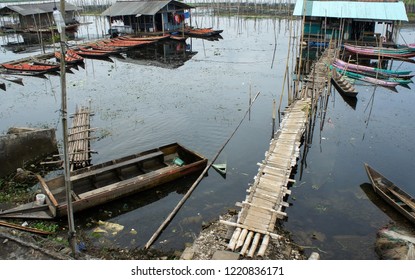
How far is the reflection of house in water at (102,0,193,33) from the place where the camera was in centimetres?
4409

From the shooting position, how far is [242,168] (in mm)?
15086

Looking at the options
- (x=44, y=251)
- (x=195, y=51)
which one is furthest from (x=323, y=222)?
(x=195, y=51)

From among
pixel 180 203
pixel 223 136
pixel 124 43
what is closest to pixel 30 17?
pixel 124 43

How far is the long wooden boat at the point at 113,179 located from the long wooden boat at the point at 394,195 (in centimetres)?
708

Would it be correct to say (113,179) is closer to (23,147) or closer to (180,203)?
(180,203)

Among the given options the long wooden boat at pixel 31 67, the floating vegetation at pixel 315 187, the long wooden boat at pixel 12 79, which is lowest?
the floating vegetation at pixel 315 187

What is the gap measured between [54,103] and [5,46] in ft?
96.7

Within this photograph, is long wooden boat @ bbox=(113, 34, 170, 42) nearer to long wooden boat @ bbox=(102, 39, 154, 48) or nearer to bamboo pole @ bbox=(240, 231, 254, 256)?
long wooden boat @ bbox=(102, 39, 154, 48)

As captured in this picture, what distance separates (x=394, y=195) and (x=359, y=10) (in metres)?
31.4

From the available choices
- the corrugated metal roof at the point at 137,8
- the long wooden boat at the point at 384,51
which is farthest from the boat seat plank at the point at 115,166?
the corrugated metal roof at the point at 137,8

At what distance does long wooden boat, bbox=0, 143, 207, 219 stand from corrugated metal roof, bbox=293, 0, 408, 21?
1210 inches

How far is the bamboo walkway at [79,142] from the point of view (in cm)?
1406

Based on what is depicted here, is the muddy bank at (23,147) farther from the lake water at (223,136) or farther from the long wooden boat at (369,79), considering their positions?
the long wooden boat at (369,79)

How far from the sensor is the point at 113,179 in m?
13.5
